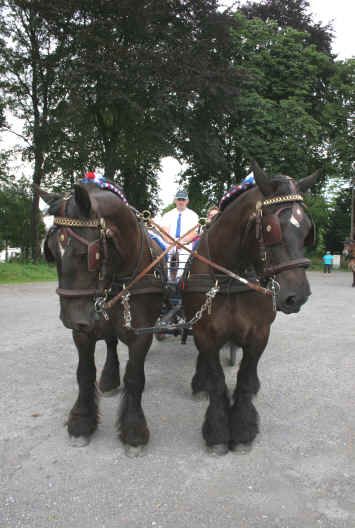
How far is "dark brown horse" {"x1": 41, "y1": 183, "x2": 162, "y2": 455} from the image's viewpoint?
262 centimetres

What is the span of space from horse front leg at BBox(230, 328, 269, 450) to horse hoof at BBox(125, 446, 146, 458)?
2.46 ft

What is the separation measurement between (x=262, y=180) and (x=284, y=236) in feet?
1.34

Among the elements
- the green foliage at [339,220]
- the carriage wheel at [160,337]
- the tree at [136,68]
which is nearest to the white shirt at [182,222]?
the carriage wheel at [160,337]

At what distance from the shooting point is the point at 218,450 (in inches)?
125

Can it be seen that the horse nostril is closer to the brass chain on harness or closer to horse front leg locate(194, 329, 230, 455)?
the brass chain on harness

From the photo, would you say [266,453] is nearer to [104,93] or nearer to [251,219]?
[251,219]

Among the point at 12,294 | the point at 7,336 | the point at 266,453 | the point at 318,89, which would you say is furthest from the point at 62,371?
the point at 318,89

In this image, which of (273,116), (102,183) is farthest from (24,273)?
(273,116)

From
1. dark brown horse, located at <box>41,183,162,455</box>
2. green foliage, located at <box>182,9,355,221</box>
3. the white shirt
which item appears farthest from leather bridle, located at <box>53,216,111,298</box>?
green foliage, located at <box>182,9,355,221</box>

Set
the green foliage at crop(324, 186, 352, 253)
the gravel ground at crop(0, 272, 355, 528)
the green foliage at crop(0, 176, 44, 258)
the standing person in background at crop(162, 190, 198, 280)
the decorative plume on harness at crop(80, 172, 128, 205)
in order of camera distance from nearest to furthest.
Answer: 1. the gravel ground at crop(0, 272, 355, 528)
2. the decorative plume on harness at crop(80, 172, 128, 205)
3. the standing person in background at crop(162, 190, 198, 280)
4. the green foliage at crop(0, 176, 44, 258)
5. the green foliage at crop(324, 186, 352, 253)

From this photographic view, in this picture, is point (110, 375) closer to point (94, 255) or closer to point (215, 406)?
point (215, 406)

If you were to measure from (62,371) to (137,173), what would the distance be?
18.0m

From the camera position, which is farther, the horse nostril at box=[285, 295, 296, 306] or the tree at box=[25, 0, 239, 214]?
the tree at box=[25, 0, 239, 214]

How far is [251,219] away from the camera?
2.73 metres
